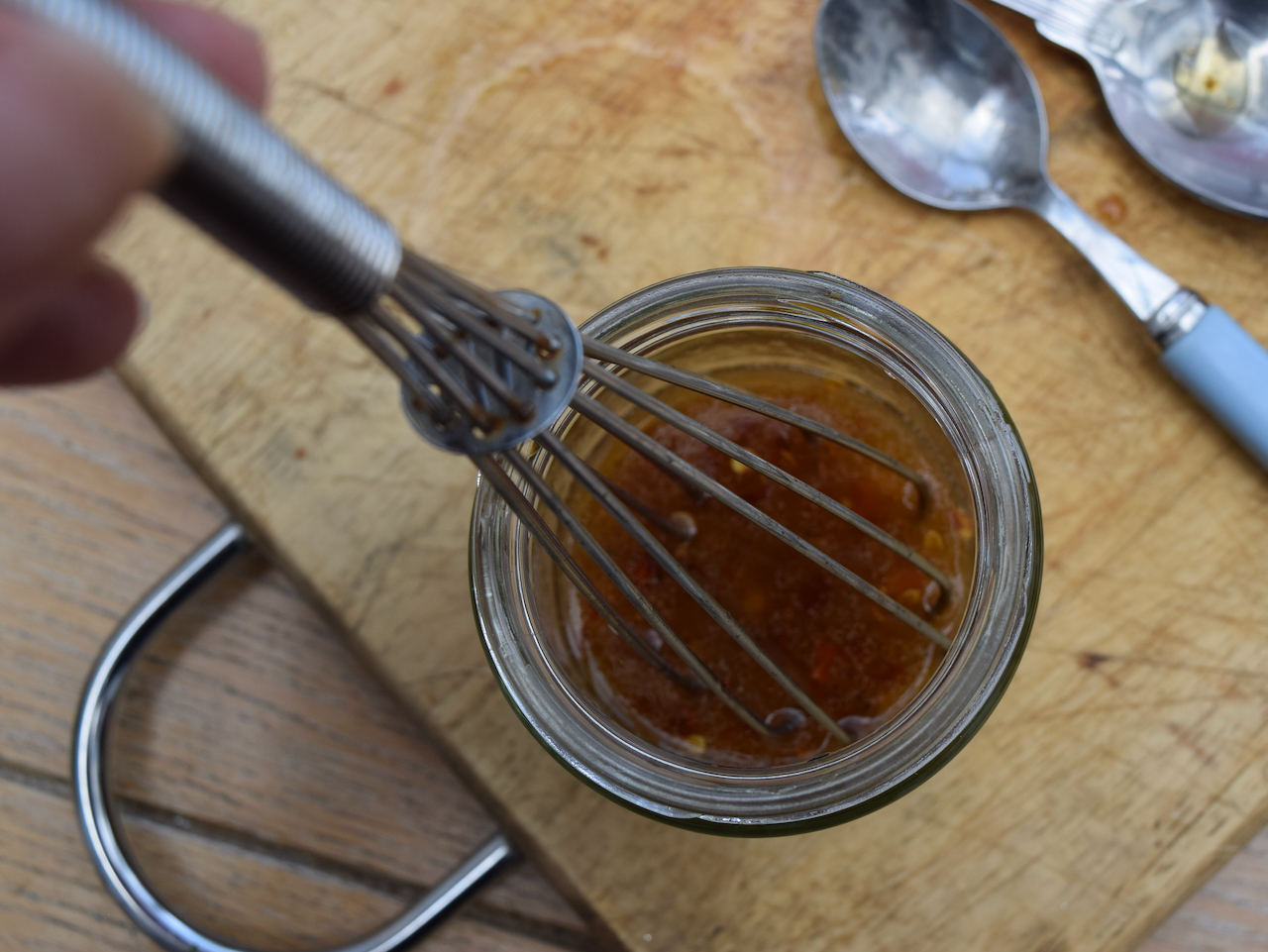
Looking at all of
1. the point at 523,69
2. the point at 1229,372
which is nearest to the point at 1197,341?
the point at 1229,372

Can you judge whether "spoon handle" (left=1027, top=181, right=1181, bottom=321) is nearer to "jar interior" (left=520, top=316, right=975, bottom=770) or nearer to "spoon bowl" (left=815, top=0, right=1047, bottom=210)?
"spoon bowl" (left=815, top=0, right=1047, bottom=210)

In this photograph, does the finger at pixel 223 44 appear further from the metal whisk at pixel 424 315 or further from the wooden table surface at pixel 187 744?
the wooden table surface at pixel 187 744

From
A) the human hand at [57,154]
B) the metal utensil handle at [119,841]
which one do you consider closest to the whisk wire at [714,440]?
the human hand at [57,154]

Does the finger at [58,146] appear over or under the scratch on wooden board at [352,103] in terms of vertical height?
over

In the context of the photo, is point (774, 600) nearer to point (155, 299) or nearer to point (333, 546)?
point (333, 546)

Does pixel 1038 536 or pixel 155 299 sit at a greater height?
pixel 1038 536

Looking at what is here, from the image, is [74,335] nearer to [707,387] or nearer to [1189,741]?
[707,387]

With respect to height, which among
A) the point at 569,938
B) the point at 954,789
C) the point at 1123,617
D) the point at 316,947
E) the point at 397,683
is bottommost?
the point at 316,947

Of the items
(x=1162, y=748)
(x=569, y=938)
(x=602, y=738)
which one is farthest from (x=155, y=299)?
(x=1162, y=748)
